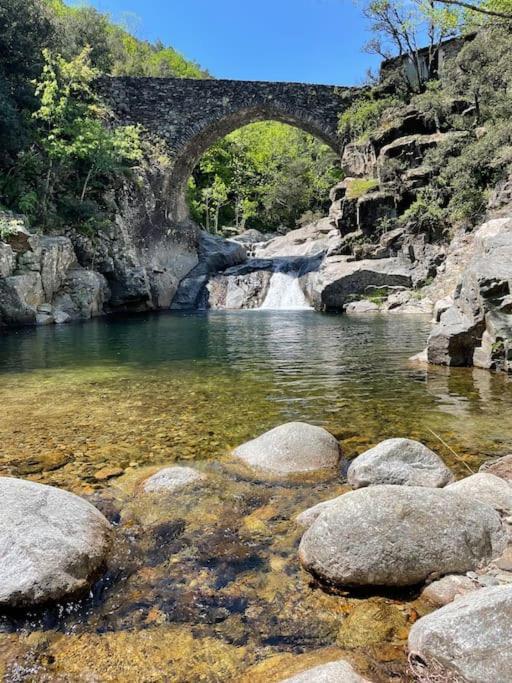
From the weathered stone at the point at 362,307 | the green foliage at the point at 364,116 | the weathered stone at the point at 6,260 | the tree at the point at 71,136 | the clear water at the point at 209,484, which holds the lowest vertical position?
the clear water at the point at 209,484

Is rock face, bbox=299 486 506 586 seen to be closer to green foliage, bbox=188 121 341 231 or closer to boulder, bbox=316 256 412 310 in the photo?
boulder, bbox=316 256 412 310

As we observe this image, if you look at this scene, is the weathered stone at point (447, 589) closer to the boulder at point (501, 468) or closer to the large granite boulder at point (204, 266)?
the boulder at point (501, 468)

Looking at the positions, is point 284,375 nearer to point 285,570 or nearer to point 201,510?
point 201,510

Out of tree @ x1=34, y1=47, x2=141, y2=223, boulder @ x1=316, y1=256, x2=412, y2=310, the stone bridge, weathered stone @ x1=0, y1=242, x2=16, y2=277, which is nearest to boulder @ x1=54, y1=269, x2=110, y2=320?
weathered stone @ x1=0, y1=242, x2=16, y2=277

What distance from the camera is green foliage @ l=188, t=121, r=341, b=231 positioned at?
39.9 meters

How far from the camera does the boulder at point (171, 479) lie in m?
3.86

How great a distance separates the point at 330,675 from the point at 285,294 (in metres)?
22.8

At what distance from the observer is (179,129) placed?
2670 centimetres

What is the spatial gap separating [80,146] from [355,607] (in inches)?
832

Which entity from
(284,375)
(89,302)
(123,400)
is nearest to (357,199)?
(89,302)

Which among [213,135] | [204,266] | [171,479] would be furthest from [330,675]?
[213,135]

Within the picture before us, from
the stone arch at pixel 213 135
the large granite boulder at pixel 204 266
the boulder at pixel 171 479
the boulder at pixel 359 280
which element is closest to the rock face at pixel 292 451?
the boulder at pixel 171 479

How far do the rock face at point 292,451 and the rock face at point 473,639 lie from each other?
2221mm

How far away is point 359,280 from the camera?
20.7 meters
